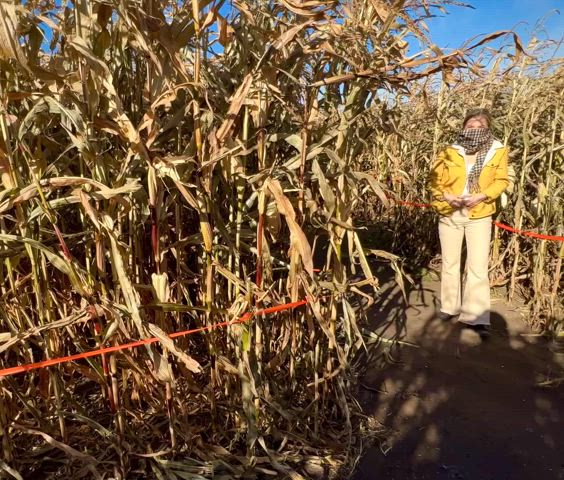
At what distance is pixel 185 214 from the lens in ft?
7.98

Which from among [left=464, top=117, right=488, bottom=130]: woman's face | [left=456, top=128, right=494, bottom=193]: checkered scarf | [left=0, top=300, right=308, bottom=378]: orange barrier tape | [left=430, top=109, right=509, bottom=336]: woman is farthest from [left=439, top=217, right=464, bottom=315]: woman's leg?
[left=0, top=300, right=308, bottom=378]: orange barrier tape

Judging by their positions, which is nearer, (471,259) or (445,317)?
(471,259)

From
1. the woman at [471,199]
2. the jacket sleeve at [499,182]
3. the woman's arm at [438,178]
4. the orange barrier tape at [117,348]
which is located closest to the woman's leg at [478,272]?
the woman at [471,199]

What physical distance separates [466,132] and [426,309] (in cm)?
172

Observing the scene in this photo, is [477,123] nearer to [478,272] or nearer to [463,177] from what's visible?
[463,177]

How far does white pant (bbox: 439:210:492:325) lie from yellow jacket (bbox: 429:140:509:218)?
92mm

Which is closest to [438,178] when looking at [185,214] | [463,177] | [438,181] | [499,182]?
[438,181]

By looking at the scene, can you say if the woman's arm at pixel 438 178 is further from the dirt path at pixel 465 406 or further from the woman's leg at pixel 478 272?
the dirt path at pixel 465 406

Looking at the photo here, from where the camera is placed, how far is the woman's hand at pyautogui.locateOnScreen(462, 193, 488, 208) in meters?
3.63

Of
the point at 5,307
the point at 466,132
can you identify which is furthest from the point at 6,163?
the point at 466,132

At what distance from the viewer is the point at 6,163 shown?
5.35ft

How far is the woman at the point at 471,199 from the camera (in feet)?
11.9

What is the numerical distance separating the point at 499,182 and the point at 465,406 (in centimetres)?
180

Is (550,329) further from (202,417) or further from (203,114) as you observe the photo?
(203,114)
